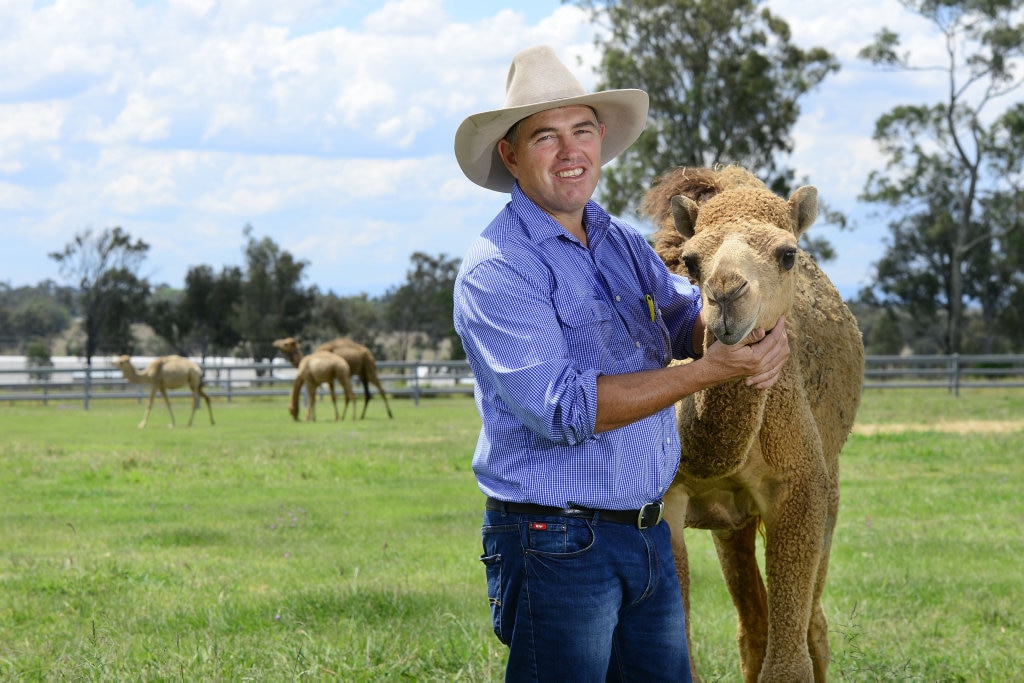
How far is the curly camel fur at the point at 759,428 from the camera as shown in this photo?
362 centimetres

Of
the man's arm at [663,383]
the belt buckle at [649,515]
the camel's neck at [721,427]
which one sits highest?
the man's arm at [663,383]

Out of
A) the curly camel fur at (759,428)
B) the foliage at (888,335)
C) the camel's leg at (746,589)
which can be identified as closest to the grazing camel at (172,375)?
the camel's leg at (746,589)

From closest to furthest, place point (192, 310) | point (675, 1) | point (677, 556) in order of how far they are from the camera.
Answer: point (677, 556), point (675, 1), point (192, 310)

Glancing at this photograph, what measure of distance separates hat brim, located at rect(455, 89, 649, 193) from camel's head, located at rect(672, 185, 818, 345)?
0.36 meters

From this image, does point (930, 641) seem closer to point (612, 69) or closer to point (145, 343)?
point (612, 69)

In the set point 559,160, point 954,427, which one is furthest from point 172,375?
point 559,160

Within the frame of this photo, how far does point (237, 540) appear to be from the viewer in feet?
31.2

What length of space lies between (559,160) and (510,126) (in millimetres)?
219

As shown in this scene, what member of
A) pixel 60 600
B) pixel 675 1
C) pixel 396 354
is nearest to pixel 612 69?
pixel 675 1

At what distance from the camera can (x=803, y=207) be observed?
4.01 meters

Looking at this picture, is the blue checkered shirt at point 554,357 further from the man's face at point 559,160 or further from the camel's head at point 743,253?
the camel's head at point 743,253

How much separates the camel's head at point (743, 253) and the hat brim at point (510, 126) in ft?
1.18

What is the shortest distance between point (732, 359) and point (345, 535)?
6.94 meters

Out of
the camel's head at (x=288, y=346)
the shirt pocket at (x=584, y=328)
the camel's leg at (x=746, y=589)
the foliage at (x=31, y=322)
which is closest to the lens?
the shirt pocket at (x=584, y=328)
